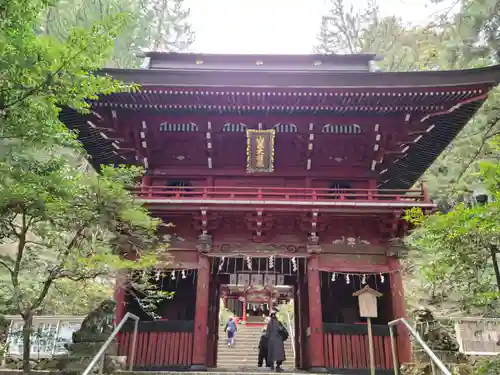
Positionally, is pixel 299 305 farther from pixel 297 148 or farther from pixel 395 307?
pixel 297 148

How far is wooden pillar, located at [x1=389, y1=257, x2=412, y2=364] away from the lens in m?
10.5

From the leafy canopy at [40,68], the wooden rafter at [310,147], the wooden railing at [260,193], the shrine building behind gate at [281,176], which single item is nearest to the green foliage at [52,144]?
the leafy canopy at [40,68]

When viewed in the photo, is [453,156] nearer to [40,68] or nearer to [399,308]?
[399,308]

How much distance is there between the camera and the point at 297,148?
12617 millimetres

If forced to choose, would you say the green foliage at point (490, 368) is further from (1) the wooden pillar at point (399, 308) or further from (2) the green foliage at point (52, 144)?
(2) the green foliage at point (52, 144)

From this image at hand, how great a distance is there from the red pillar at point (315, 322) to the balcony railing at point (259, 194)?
6.16ft

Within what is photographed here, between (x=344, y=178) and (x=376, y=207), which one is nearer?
(x=376, y=207)

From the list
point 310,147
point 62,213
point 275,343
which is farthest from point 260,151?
point 62,213

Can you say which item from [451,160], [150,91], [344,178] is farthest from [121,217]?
[451,160]

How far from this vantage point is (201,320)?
10.8 meters

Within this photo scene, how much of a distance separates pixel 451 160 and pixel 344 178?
13.0m

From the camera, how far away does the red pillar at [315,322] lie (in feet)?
34.0

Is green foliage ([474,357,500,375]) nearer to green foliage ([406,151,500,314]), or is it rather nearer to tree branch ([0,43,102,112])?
green foliage ([406,151,500,314])

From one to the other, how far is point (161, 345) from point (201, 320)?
124 centimetres
